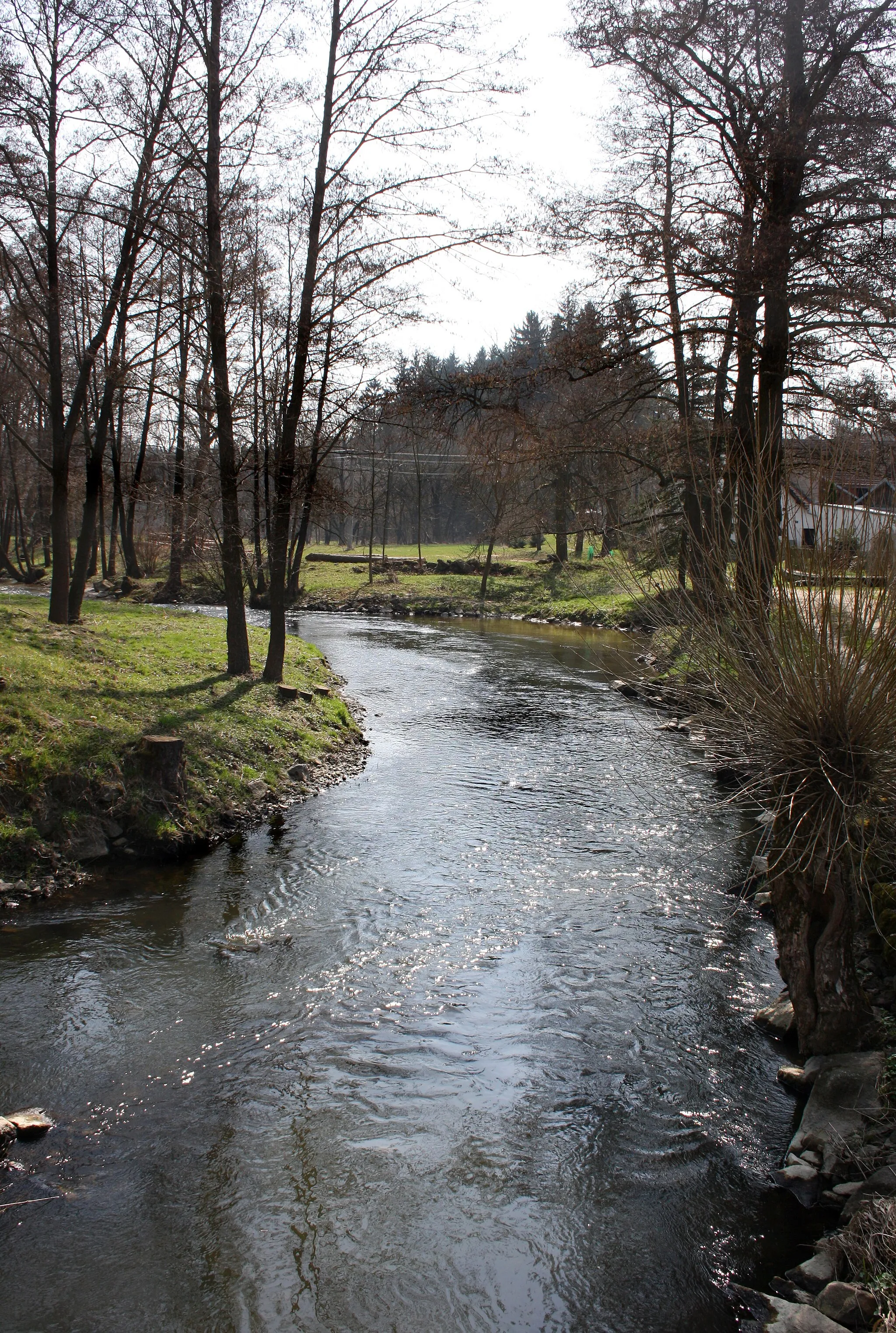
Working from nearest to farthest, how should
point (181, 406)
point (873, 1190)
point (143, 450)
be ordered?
point (873, 1190) → point (181, 406) → point (143, 450)

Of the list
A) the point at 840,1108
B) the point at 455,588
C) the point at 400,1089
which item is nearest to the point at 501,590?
the point at 455,588

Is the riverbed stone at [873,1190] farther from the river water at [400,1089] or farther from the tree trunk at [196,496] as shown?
the tree trunk at [196,496]

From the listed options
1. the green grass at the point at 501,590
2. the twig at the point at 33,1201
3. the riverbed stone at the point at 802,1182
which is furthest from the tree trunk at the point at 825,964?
the green grass at the point at 501,590

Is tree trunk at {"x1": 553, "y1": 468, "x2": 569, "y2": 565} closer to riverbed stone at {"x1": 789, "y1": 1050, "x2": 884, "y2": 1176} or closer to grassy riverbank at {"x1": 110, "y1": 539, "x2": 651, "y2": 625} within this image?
grassy riverbank at {"x1": 110, "y1": 539, "x2": 651, "y2": 625}

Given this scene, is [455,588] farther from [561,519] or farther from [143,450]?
[143,450]

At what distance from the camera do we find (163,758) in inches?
382

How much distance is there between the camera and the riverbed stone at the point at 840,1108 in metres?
4.86

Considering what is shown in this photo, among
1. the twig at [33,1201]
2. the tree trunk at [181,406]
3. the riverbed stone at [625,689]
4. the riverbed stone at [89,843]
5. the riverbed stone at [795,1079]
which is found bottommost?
the twig at [33,1201]

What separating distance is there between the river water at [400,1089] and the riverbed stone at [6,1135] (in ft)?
0.63

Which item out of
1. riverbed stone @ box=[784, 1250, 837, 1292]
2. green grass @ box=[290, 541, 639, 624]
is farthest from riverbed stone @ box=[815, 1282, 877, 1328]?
green grass @ box=[290, 541, 639, 624]

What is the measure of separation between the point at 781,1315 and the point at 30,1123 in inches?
159

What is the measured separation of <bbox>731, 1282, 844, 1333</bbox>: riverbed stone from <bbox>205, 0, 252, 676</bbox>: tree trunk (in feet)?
38.3

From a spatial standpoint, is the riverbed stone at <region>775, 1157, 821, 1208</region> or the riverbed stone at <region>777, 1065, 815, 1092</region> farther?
the riverbed stone at <region>777, 1065, 815, 1092</region>

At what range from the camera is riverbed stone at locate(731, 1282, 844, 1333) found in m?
3.73
